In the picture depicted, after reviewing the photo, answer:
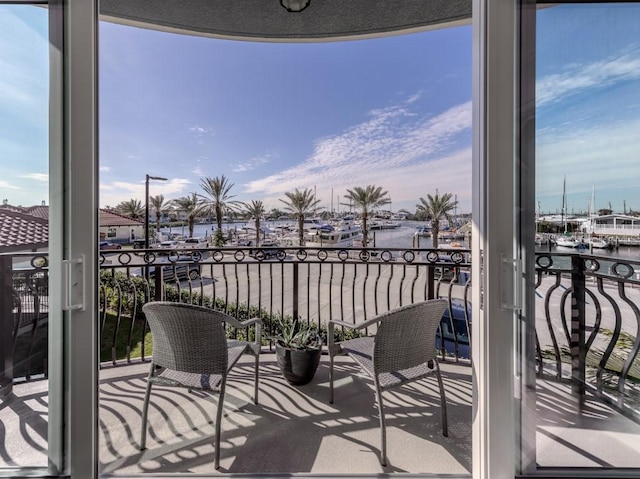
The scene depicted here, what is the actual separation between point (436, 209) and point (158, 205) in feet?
14.5

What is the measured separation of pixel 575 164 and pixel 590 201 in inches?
6.7

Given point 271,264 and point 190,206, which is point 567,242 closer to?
point 271,264

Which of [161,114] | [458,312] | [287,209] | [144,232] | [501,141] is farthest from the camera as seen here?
[287,209]

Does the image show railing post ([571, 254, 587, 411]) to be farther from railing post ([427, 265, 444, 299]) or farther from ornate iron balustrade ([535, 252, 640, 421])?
railing post ([427, 265, 444, 299])

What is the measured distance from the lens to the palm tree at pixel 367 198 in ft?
14.6

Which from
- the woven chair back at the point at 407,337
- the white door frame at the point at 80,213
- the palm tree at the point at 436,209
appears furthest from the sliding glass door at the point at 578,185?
the palm tree at the point at 436,209

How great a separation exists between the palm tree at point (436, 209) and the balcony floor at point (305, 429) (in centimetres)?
245

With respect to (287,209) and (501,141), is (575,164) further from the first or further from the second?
(287,209)

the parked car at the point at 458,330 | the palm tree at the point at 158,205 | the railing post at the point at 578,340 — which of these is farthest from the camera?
the palm tree at the point at 158,205

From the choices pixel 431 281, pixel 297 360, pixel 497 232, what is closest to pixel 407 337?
pixel 497 232

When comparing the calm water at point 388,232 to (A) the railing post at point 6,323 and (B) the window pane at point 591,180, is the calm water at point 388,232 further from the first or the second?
(A) the railing post at point 6,323

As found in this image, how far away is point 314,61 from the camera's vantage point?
3533 mm

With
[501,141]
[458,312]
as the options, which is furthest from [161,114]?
[458,312]

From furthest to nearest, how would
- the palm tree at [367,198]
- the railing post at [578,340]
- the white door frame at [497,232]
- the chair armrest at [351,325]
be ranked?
the palm tree at [367,198] < the chair armrest at [351,325] < the railing post at [578,340] < the white door frame at [497,232]
